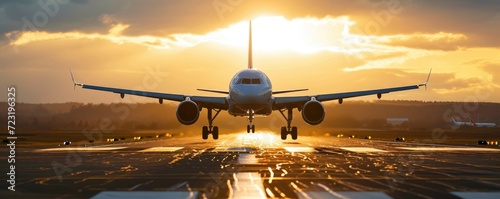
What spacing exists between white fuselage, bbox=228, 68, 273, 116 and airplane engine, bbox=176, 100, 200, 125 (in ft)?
9.44

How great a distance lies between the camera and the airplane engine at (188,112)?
2156 inches

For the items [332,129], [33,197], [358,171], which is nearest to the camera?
[33,197]

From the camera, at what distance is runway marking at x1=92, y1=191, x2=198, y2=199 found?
20156 millimetres

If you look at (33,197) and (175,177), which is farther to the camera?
(175,177)

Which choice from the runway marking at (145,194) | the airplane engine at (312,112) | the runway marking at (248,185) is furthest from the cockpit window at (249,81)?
the runway marking at (145,194)

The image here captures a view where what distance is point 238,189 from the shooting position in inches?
869

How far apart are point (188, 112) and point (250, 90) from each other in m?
5.86

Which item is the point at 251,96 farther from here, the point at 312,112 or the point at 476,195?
the point at 476,195

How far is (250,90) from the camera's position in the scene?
170 ft

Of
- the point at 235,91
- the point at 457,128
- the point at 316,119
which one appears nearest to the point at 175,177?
the point at 235,91

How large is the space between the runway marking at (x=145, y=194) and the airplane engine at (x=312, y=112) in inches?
1389

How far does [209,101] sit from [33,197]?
1545 inches

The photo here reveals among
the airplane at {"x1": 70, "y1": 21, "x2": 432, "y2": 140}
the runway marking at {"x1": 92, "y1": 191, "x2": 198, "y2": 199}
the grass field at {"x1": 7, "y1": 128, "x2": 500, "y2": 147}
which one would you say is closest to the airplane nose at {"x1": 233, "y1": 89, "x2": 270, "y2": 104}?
the airplane at {"x1": 70, "y1": 21, "x2": 432, "y2": 140}

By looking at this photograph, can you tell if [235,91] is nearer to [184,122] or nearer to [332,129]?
[184,122]
